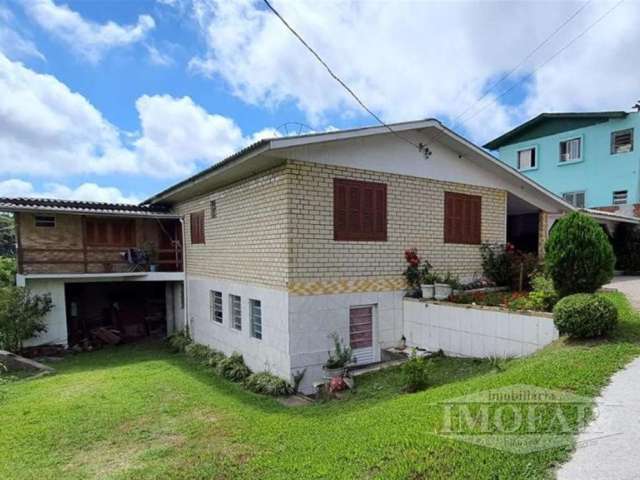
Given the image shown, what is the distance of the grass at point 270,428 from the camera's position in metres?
3.46

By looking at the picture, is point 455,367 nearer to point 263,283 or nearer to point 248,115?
point 263,283

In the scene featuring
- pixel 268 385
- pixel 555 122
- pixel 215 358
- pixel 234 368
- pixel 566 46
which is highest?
pixel 555 122

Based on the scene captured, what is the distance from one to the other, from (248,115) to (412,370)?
36.3 ft

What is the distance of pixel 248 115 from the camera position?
13.8 metres

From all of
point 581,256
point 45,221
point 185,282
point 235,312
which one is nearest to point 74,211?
point 45,221

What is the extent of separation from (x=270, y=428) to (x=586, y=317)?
5.25 m

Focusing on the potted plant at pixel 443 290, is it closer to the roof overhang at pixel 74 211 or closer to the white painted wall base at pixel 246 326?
the white painted wall base at pixel 246 326

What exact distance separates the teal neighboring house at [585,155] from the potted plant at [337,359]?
19696 millimetres

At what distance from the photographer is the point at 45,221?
1342cm

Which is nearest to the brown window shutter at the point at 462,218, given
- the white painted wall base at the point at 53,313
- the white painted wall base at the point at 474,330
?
the white painted wall base at the point at 474,330

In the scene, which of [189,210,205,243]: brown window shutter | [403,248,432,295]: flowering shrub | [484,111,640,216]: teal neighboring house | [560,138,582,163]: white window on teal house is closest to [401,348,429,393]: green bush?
[403,248,432,295]: flowering shrub

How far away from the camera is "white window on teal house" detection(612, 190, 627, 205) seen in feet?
66.3

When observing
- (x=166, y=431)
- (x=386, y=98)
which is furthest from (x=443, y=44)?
(x=166, y=431)

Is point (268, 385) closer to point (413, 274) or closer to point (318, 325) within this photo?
point (318, 325)
